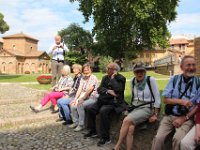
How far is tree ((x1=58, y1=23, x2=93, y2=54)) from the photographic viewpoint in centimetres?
7256

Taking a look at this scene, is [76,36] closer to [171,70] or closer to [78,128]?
[171,70]

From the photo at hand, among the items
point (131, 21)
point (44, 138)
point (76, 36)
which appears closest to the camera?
point (44, 138)

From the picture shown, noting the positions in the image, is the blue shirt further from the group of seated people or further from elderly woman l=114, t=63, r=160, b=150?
elderly woman l=114, t=63, r=160, b=150

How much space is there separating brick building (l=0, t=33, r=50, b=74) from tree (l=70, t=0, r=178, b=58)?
145ft

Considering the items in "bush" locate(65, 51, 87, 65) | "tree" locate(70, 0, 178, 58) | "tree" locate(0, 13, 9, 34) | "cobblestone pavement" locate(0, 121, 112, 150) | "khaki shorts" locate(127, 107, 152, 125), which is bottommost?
"cobblestone pavement" locate(0, 121, 112, 150)

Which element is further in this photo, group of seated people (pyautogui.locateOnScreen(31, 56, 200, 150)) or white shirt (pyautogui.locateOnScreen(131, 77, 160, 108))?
white shirt (pyautogui.locateOnScreen(131, 77, 160, 108))

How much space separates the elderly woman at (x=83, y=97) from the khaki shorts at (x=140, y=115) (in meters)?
2.13

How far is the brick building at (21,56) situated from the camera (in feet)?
260

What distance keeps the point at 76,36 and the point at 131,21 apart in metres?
37.7

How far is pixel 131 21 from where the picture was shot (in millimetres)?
36250

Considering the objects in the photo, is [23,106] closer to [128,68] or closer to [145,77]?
[145,77]

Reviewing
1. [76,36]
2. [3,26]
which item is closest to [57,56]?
[3,26]

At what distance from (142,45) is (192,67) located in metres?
35.4

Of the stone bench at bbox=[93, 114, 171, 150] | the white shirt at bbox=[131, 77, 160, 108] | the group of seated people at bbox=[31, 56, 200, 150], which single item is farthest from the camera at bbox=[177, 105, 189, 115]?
the white shirt at bbox=[131, 77, 160, 108]
